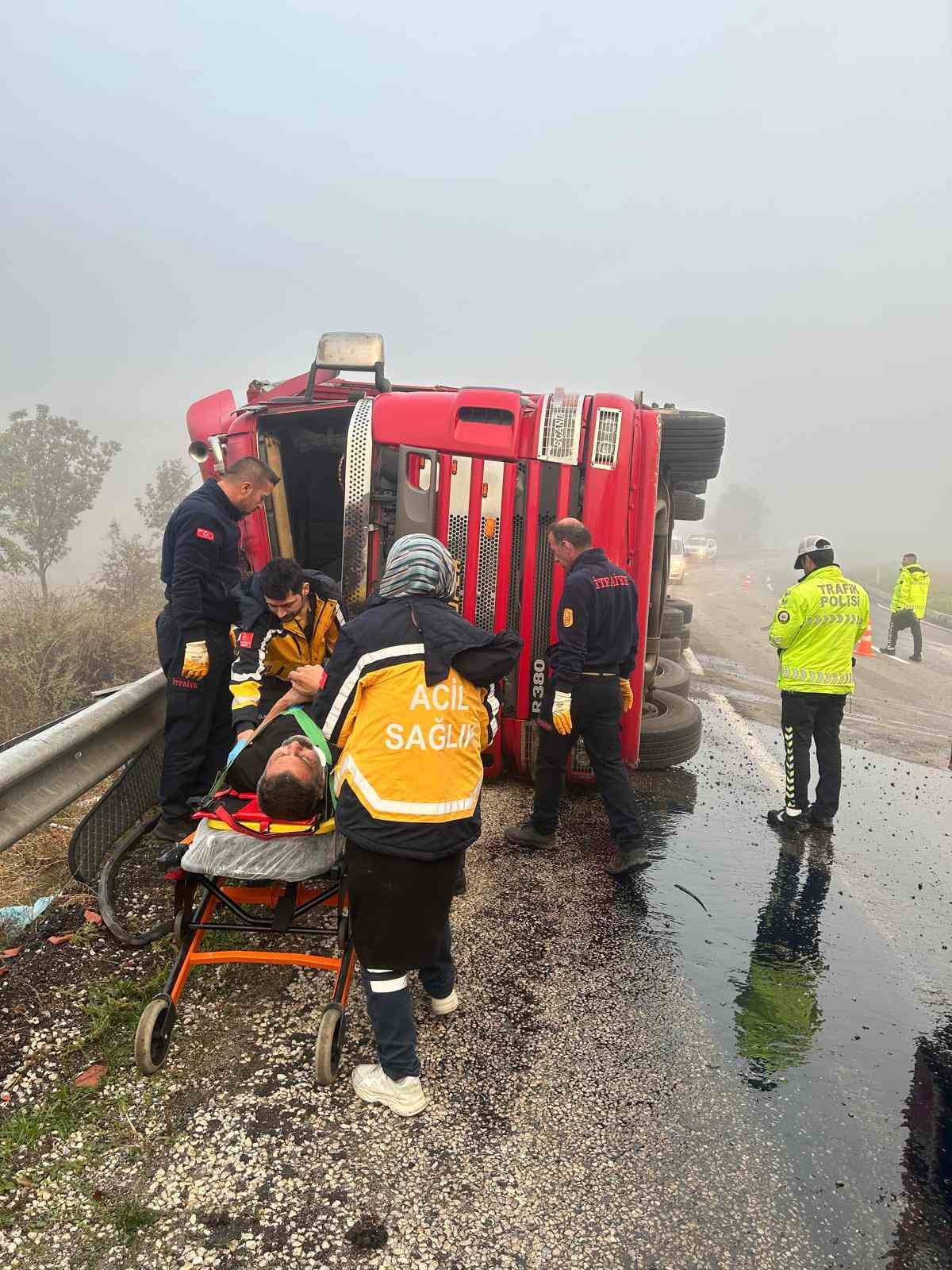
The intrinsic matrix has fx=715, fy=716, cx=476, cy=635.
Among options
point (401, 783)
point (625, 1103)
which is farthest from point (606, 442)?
point (625, 1103)

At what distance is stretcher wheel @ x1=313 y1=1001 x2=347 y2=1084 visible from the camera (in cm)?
230

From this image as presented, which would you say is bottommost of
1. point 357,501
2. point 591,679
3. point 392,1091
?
point 392,1091

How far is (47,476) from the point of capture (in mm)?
25359

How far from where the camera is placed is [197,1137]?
83.0 inches

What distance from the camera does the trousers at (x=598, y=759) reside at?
404cm

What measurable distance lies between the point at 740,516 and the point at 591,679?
3784 inches

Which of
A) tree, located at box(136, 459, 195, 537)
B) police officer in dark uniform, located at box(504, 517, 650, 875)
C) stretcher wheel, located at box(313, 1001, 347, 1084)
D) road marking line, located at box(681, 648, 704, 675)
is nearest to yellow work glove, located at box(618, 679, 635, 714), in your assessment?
police officer in dark uniform, located at box(504, 517, 650, 875)

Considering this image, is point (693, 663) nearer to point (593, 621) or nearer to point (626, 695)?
point (626, 695)

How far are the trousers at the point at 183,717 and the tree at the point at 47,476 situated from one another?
887 inches

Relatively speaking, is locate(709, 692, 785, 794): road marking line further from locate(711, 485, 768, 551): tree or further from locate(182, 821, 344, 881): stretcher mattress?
locate(711, 485, 768, 551): tree

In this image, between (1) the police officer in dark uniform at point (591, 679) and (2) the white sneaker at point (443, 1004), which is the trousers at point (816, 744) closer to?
(1) the police officer in dark uniform at point (591, 679)

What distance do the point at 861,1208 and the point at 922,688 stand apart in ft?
30.6

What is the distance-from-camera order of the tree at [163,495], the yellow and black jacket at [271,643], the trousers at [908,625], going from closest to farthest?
the yellow and black jacket at [271,643]
the trousers at [908,625]
the tree at [163,495]

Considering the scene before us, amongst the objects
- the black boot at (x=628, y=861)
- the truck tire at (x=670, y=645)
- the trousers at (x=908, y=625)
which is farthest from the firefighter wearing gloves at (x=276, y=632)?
the trousers at (x=908, y=625)
